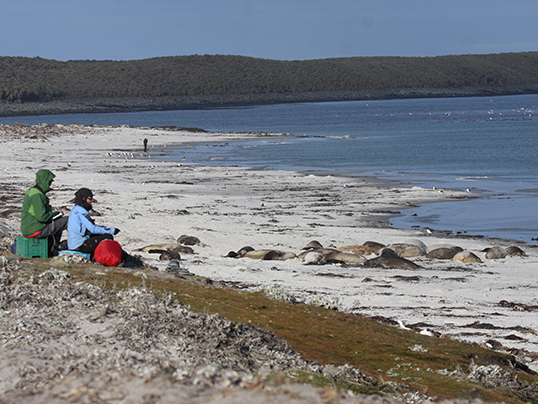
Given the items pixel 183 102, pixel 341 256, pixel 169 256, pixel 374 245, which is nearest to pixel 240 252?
pixel 169 256

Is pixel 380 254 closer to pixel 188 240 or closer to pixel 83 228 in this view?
pixel 188 240

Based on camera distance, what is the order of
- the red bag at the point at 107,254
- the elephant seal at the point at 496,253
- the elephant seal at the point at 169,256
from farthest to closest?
the elephant seal at the point at 496,253 < the elephant seal at the point at 169,256 < the red bag at the point at 107,254

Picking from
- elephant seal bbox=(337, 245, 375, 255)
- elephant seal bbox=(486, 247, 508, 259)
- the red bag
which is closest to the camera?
the red bag

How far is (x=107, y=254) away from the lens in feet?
26.7

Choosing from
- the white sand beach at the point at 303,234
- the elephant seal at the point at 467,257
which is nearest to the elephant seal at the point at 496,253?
the white sand beach at the point at 303,234

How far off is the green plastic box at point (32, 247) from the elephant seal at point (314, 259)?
15.7 feet

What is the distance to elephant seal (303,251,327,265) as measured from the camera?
36.6 feet

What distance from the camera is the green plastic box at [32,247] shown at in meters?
8.38

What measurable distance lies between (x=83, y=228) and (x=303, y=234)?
23.0ft

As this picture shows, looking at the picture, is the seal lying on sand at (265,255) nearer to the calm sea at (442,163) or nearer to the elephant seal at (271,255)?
the elephant seal at (271,255)

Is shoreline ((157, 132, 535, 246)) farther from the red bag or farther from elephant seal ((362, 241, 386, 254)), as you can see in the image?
the red bag

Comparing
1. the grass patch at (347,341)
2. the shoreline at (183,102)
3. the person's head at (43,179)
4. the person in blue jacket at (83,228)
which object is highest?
the shoreline at (183,102)

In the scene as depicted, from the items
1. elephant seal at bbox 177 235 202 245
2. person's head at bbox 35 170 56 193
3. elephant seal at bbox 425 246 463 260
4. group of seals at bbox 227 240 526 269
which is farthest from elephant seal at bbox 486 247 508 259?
person's head at bbox 35 170 56 193

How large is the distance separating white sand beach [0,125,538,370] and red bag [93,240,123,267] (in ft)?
6.36
